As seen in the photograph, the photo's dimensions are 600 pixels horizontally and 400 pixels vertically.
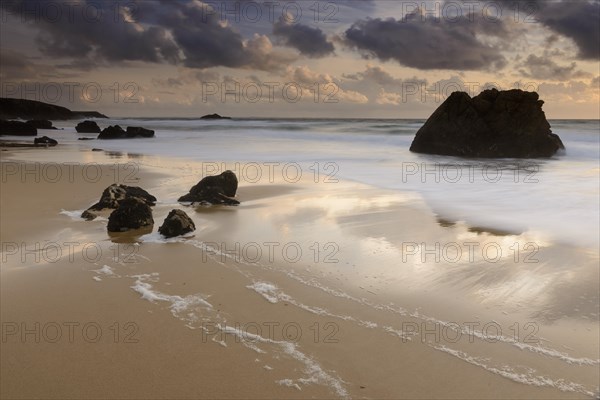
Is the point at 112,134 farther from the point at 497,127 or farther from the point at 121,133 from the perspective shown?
the point at 497,127

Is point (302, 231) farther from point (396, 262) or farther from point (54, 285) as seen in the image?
point (54, 285)

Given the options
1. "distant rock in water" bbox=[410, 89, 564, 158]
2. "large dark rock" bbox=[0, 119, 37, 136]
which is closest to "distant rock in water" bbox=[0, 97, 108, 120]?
"large dark rock" bbox=[0, 119, 37, 136]

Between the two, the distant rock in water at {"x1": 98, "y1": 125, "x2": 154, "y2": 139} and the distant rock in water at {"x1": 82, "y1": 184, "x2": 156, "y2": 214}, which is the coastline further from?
the distant rock in water at {"x1": 98, "y1": 125, "x2": 154, "y2": 139}

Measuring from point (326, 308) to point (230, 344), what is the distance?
40.5 inches

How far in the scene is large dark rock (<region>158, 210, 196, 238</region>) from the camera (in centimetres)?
649

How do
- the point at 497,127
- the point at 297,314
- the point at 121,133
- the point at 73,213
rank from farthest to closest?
the point at 121,133 → the point at 497,127 → the point at 73,213 → the point at 297,314

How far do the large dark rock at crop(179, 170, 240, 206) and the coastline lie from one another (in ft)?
5.27

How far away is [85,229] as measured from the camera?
693 centimetres

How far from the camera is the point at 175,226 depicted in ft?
21.4

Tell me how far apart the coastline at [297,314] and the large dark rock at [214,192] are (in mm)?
1606

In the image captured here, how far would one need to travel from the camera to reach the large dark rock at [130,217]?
266 inches

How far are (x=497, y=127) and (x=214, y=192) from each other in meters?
16.6

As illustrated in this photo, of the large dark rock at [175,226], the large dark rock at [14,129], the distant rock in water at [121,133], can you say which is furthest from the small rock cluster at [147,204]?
the large dark rock at [14,129]

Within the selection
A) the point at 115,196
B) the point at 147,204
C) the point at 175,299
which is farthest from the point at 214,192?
the point at 175,299
